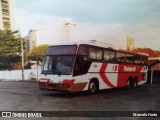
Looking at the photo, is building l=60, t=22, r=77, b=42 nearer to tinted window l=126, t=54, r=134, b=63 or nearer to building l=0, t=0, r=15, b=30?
building l=0, t=0, r=15, b=30

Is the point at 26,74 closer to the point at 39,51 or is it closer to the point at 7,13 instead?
the point at 39,51

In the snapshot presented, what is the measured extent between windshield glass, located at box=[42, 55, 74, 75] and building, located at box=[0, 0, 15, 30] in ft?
11.7

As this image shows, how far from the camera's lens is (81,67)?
12.6 m

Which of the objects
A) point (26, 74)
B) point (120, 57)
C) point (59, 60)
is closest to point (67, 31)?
point (59, 60)

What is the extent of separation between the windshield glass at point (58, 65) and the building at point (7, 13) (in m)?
3.56

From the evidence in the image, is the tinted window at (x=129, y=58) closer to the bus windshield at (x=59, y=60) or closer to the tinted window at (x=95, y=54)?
the tinted window at (x=95, y=54)

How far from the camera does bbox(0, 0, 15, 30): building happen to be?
8.86m

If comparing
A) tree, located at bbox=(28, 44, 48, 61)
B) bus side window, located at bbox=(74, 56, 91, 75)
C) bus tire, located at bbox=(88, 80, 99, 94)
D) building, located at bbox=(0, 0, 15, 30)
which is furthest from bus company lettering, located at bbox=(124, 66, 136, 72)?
building, located at bbox=(0, 0, 15, 30)

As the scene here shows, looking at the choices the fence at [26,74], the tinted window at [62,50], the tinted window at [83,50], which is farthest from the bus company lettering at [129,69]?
the fence at [26,74]

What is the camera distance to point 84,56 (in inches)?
504

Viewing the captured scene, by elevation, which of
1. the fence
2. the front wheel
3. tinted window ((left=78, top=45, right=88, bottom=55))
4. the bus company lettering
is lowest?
the fence

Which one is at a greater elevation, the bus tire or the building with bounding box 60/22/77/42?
the building with bounding box 60/22/77/42

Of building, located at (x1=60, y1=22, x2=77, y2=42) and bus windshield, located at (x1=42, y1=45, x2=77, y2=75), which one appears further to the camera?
bus windshield, located at (x1=42, y1=45, x2=77, y2=75)

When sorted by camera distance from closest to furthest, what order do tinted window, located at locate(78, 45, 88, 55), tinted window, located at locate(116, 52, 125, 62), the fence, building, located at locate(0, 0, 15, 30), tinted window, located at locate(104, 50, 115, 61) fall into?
1. building, located at locate(0, 0, 15, 30)
2. tinted window, located at locate(78, 45, 88, 55)
3. tinted window, located at locate(104, 50, 115, 61)
4. tinted window, located at locate(116, 52, 125, 62)
5. the fence
